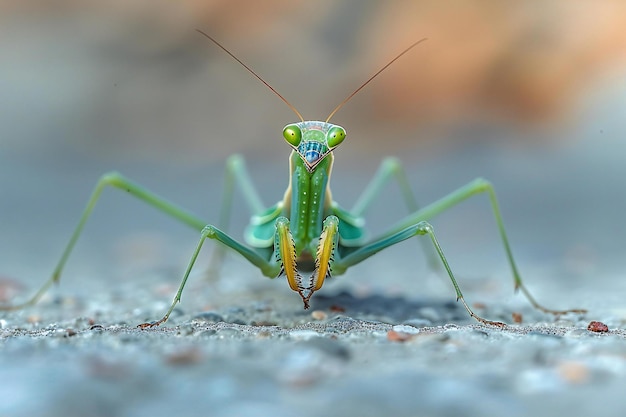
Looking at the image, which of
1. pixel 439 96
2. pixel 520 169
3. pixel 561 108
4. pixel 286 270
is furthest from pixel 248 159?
pixel 286 270

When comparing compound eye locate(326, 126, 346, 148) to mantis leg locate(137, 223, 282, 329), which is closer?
mantis leg locate(137, 223, 282, 329)

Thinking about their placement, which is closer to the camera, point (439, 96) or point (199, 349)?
point (199, 349)

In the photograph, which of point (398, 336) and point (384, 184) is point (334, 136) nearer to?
point (398, 336)

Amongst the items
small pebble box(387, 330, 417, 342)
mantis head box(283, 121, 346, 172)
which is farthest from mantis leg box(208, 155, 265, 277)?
small pebble box(387, 330, 417, 342)

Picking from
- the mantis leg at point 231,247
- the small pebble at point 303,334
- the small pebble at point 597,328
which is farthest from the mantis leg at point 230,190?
the small pebble at point 597,328

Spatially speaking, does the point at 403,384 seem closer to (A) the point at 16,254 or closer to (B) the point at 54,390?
(B) the point at 54,390

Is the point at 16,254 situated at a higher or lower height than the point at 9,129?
lower

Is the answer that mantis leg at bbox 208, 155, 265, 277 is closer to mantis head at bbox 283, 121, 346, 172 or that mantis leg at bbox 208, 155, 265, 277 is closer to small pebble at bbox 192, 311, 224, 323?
small pebble at bbox 192, 311, 224, 323

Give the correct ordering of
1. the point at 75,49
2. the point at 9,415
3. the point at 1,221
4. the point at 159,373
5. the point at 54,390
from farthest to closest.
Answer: the point at 75,49 < the point at 1,221 < the point at 159,373 < the point at 54,390 < the point at 9,415
